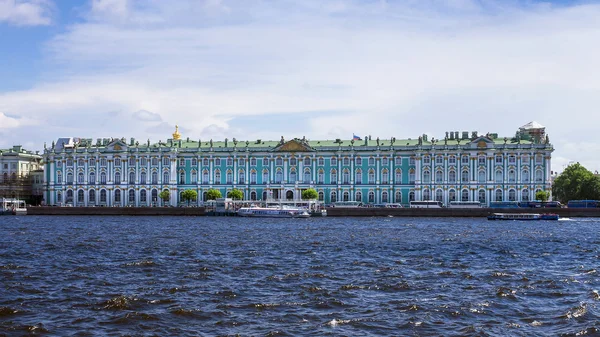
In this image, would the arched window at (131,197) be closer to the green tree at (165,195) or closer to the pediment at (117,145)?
the green tree at (165,195)

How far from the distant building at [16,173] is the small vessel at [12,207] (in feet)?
14.8

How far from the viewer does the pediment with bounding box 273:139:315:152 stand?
283 feet

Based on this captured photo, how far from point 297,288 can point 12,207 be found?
71.1 m

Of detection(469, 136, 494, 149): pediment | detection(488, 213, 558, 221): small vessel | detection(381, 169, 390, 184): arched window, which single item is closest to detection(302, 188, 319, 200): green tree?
detection(381, 169, 390, 184): arched window

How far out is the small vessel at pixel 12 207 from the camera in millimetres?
81981

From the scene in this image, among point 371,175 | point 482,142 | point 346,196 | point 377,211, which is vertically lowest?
point 377,211

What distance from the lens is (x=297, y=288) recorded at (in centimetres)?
2212

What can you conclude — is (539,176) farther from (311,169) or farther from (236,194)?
(236,194)

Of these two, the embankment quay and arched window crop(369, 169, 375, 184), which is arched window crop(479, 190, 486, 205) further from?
arched window crop(369, 169, 375, 184)

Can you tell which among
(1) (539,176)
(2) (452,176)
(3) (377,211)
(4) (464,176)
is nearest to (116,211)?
(3) (377,211)

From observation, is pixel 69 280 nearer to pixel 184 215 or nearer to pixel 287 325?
pixel 287 325

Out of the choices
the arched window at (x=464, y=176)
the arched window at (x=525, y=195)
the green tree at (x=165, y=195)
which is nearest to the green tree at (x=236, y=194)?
the green tree at (x=165, y=195)

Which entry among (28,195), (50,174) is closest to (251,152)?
(50,174)

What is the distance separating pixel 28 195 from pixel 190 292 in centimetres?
8438
